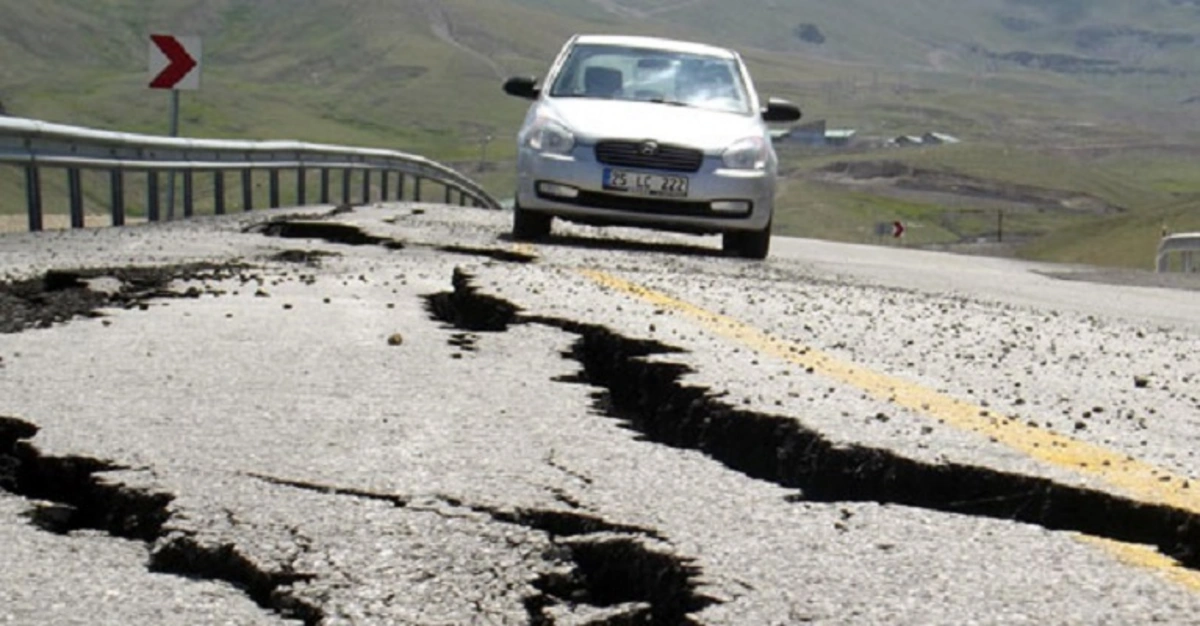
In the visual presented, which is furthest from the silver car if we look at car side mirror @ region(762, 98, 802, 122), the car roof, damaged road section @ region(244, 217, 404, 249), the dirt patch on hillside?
the dirt patch on hillside

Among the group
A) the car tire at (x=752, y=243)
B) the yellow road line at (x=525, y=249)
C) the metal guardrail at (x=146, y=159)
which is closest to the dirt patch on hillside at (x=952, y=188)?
the metal guardrail at (x=146, y=159)

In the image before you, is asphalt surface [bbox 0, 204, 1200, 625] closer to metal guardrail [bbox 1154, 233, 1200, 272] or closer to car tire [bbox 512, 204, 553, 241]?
car tire [bbox 512, 204, 553, 241]

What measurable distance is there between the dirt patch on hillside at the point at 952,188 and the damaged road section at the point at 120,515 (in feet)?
504

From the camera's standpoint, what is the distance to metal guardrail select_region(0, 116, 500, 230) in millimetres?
13977

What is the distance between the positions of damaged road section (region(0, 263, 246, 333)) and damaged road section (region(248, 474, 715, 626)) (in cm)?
371

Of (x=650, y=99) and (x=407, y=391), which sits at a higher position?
(x=650, y=99)

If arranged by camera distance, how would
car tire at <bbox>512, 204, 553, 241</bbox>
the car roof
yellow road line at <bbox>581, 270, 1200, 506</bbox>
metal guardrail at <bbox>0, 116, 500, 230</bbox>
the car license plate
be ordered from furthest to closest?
the car roof
car tire at <bbox>512, 204, 553, 241</bbox>
metal guardrail at <bbox>0, 116, 500, 230</bbox>
the car license plate
yellow road line at <bbox>581, 270, 1200, 506</bbox>

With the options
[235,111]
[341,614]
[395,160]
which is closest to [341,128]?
[235,111]

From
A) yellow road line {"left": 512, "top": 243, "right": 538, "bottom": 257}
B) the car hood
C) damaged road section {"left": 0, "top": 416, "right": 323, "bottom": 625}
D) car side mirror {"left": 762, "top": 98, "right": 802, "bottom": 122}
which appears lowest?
yellow road line {"left": 512, "top": 243, "right": 538, "bottom": 257}

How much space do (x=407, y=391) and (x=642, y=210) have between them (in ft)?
26.8

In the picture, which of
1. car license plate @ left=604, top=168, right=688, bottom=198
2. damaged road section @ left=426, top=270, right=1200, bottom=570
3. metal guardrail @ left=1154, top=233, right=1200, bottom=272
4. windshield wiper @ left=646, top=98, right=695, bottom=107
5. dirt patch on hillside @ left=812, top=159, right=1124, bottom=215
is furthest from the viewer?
dirt patch on hillside @ left=812, top=159, right=1124, bottom=215

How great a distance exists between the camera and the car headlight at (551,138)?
13758 millimetres

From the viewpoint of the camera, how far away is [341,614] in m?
3.18

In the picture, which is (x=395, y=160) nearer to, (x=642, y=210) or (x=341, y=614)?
(x=642, y=210)
